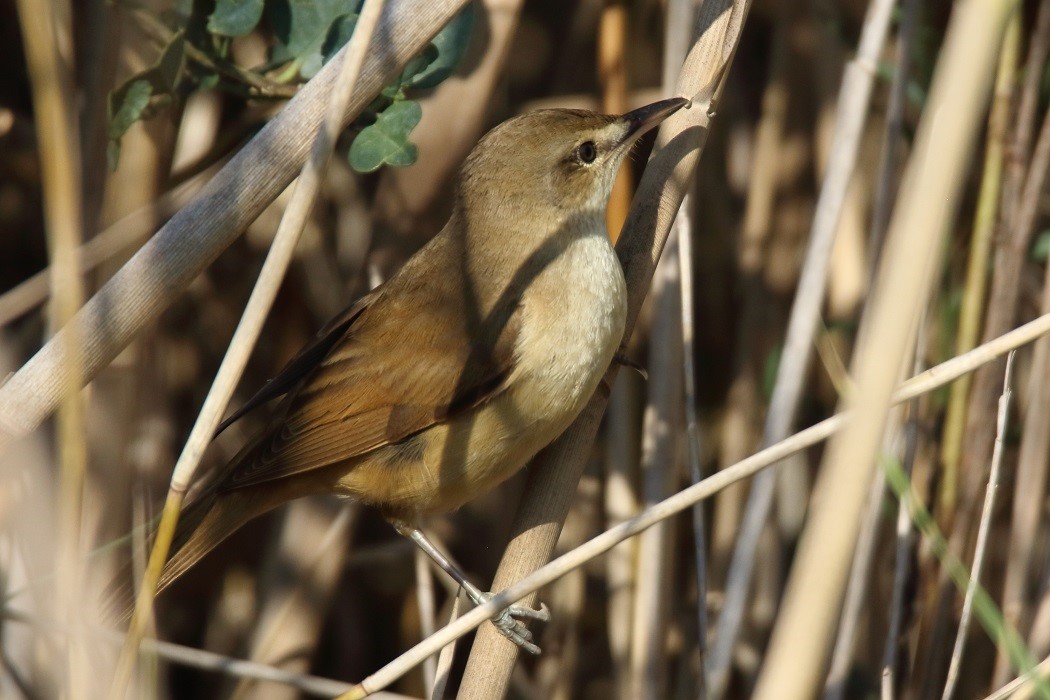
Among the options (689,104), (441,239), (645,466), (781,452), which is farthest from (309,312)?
(781,452)

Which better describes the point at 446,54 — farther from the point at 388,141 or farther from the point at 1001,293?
the point at 1001,293

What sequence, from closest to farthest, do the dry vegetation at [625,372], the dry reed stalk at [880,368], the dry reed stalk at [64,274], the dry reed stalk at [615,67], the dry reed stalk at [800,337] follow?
1. the dry reed stalk at [880,368]
2. the dry reed stalk at [64,274]
3. the dry vegetation at [625,372]
4. the dry reed stalk at [800,337]
5. the dry reed stalk at [615,67]

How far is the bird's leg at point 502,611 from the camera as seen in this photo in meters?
2.08

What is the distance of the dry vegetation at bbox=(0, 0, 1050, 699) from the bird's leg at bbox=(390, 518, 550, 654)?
16 cm

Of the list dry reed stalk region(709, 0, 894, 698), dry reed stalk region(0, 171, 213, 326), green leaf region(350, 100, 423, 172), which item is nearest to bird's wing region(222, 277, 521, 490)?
green leaf region(350, 100, 423, 172)

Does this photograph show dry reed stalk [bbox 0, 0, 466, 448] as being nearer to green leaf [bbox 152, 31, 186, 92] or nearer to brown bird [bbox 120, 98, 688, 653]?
green leaf [bbox 152, 31, 186, 92]

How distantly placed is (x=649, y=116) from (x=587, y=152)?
0.81 ft

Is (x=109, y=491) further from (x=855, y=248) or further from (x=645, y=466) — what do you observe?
(x=855, y=248)

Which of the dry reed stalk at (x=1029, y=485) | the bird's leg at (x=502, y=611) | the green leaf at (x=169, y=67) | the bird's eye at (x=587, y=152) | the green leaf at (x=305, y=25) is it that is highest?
the green leaf at (x=169, y=67)

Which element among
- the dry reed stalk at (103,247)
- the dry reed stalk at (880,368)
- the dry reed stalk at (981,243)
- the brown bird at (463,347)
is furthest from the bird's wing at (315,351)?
the dry reed stalk at (880,368)

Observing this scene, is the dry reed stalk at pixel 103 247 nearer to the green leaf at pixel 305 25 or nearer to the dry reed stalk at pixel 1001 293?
the green leaf at pixel 305 25

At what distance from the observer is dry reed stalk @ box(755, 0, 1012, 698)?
1.06 m

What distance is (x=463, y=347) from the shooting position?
237 cm

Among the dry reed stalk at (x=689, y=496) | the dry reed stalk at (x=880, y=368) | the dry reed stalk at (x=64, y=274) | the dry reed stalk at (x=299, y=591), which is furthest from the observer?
the dry reed stalk at (x=299, y=591)
